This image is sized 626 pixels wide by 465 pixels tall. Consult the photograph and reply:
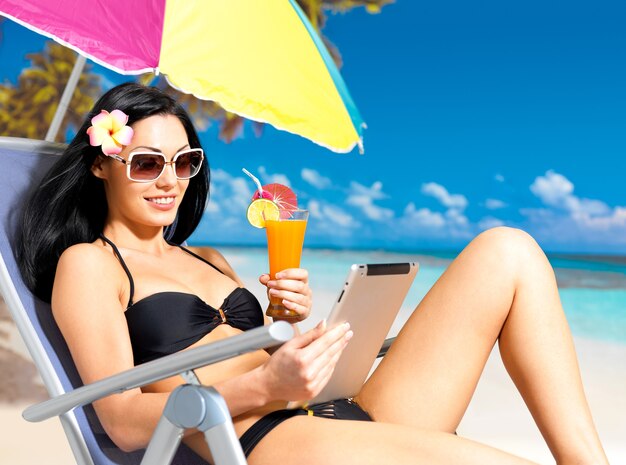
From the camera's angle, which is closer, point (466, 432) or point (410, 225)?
point (466, 432)

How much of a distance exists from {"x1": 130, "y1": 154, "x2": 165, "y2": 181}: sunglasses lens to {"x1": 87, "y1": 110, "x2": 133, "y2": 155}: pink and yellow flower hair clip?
0.05 m

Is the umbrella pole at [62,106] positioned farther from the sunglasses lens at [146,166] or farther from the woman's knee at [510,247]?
the woman's knee at [510,247]

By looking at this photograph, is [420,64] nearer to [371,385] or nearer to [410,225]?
[410,225]

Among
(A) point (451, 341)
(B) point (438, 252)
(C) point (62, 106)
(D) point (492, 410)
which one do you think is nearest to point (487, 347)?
(A) point (451, 341)

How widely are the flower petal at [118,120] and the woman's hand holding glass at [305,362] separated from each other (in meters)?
0.87

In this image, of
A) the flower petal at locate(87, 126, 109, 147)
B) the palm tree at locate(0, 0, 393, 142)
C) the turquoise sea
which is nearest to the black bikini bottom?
the flower petal at locate(87, 126, 109, 147)

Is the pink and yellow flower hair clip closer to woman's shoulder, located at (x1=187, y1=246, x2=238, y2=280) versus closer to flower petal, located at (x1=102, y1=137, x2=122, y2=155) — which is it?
flower petal, located at (x1=102, y1=137, x2=122, y2=155)

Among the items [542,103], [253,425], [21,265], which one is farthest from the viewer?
[542,103]

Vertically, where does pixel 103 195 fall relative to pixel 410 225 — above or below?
below

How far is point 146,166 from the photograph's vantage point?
2.31 metres

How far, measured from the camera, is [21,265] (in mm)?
2254

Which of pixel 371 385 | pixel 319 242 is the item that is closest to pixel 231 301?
pixel 371 385

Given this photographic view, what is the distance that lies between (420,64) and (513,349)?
15904 millimetres

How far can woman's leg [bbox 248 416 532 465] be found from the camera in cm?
180
